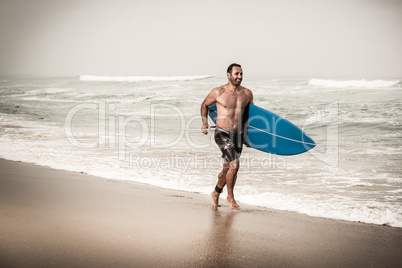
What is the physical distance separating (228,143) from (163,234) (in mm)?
1425

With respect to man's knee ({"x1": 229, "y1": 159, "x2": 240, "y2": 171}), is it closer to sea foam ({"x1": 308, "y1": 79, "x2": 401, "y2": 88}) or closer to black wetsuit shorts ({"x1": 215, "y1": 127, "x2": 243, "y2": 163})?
black wetsuit shorts ({"x1": 215, "y1": 127, "x2": 243, "y2": 163})

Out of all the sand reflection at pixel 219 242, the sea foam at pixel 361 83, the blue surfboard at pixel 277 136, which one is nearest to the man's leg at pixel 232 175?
the sand reflection at pixel 219 242

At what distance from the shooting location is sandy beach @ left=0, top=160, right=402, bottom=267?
8.30ft

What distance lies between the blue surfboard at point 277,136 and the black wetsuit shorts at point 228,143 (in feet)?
3.09

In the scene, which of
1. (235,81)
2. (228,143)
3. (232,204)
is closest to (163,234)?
(232,204)

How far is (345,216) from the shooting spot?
3.93 metres

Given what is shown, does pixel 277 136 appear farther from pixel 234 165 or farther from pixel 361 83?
pixel 361 83

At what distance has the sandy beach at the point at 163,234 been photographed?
8.30ft

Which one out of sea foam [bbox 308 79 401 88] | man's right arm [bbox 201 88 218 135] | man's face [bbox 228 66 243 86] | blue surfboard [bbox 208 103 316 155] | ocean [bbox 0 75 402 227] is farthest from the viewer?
sea foam [bbox 308 79 401 88]

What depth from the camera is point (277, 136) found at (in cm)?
511

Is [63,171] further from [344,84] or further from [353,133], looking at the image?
[344,84]

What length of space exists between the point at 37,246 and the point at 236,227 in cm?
170

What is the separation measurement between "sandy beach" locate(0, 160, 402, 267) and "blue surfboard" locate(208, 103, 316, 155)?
119cm

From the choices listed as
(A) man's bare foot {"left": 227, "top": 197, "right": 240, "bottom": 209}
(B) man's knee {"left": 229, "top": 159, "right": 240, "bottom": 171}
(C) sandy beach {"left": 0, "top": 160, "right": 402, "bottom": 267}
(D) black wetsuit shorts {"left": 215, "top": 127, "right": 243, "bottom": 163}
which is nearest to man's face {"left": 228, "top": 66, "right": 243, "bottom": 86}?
(D) black wetsuit shorts {"left": 215, "top": 127, "right": 243, "bottom": 163}
